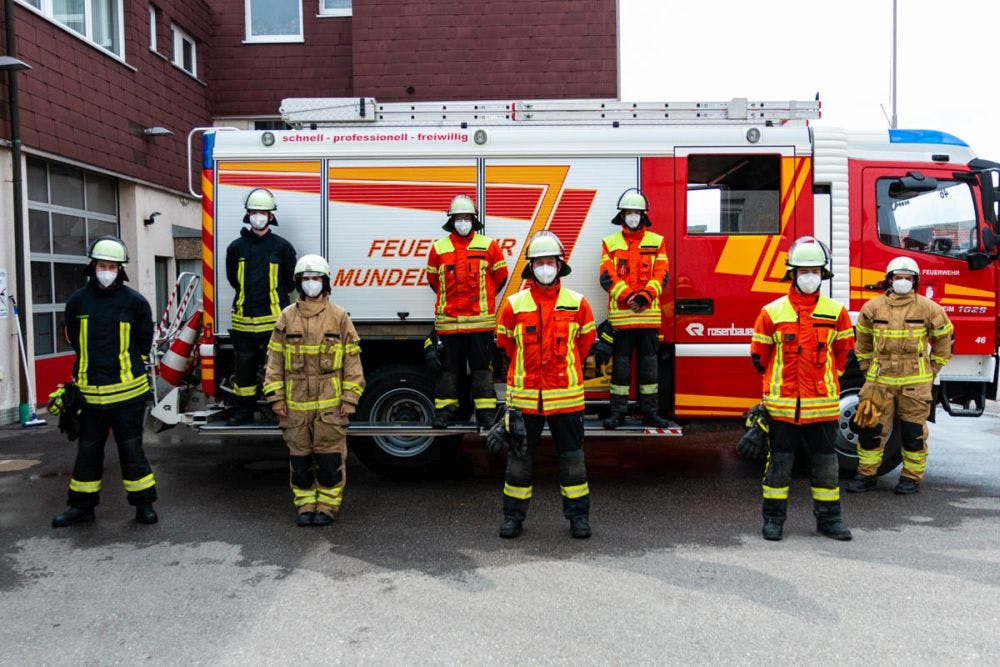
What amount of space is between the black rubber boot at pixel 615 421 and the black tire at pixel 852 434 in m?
1.85

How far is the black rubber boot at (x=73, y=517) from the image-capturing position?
586 cm

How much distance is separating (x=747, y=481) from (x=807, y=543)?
1745 millimetres

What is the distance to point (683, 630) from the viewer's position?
13.1 ft

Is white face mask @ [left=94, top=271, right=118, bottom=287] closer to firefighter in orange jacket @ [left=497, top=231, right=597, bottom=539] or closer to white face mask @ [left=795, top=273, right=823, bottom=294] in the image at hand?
firefighter in orange jacket @ [left=497, top=231, right=597, bottom=539]

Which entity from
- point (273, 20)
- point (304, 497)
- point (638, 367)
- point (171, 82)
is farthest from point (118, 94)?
point (638, 367)

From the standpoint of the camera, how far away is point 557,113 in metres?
7.05

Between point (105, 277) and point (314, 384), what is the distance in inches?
64.6

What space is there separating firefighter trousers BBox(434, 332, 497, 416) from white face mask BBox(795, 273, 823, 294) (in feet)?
7.70

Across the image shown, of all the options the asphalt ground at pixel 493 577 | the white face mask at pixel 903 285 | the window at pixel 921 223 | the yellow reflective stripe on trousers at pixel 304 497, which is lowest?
the asphalt ground at pixel 493 577

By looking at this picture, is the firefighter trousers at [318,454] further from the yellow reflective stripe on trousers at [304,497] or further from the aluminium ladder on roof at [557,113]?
the aluminium ladder on roof at [557,113]

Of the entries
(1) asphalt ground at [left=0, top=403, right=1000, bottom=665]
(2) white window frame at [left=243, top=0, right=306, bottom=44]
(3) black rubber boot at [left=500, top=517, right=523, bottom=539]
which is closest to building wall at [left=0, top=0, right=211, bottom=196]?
(2) white window frame at [left=243, top=0, right=306, bottom=44]

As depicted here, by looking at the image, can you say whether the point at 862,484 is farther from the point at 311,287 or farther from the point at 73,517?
the point at 73,517

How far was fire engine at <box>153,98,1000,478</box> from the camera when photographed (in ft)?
22.4

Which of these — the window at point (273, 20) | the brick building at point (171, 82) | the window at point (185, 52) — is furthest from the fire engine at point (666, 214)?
the window at point (273, 20)
